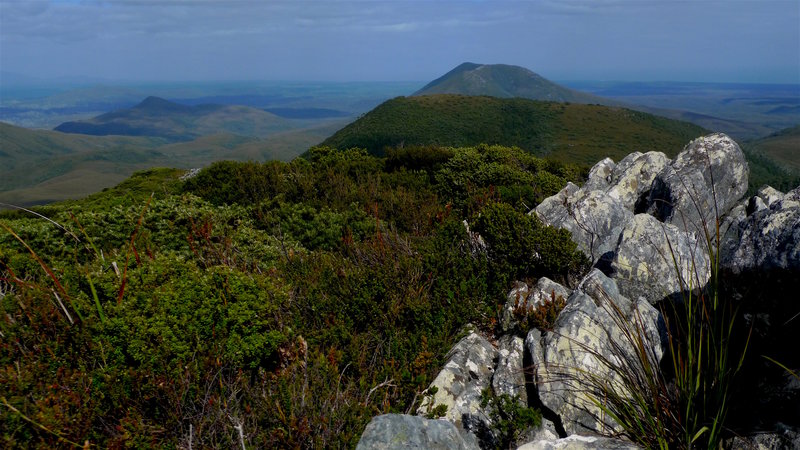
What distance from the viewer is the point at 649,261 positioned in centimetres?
639

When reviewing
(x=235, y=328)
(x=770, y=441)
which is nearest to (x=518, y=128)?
(x=235, y=328)

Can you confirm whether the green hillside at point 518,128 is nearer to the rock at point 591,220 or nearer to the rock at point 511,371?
the rock at point 591,220

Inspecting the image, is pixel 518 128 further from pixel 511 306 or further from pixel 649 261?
pixel 511 306

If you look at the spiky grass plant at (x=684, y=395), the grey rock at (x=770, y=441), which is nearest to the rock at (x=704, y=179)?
the spiky grass plant at (x=684, y=395)

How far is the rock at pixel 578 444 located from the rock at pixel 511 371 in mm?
963

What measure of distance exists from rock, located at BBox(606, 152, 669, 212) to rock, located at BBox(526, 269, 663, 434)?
6183 mm

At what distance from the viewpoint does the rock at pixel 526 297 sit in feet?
19.1

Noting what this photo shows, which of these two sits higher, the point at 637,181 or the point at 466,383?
the point at 637,181

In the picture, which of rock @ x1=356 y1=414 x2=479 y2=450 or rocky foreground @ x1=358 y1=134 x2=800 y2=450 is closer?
rock @ x1=356 y1=414 x2=479 y2=450

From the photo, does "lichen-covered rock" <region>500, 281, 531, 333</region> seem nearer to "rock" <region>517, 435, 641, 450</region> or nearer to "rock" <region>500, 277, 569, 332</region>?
"rock" <region>500, 277, 569, 332</region>

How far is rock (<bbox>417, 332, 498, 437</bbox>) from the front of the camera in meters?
4.55

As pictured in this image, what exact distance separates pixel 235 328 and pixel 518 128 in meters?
145

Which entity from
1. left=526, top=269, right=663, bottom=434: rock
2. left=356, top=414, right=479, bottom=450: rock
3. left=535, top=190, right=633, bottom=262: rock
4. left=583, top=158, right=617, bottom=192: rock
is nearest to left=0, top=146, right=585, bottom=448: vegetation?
left=356, top=414, right=479, bottom=450: rock

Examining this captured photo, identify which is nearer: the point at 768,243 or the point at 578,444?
the point at 578,444
